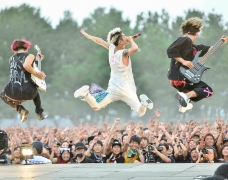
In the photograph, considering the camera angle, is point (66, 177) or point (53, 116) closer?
point (66, 177)

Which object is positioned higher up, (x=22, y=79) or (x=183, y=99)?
(x=22, y=79)

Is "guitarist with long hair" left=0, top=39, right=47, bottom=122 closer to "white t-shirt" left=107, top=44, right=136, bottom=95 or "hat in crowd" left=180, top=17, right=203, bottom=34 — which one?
"white t-shirt" left=107, top=44, right=136, bottom=95

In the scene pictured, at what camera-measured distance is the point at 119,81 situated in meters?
18.4

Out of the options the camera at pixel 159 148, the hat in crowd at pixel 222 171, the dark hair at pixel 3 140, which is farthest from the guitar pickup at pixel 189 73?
the dark hair at pixel 3 140

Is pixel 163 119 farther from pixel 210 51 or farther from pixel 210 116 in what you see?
pixel 210 51

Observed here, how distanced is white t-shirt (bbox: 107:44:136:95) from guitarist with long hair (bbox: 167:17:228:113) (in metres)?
1.70

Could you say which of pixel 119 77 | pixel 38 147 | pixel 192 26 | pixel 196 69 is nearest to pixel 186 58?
pixel 196 69

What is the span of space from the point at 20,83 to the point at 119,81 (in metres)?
2.20

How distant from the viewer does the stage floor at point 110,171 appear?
14.7m

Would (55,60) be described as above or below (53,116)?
above

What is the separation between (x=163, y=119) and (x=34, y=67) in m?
57.9

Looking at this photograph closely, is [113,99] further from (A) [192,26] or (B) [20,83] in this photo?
(A) [192,26]

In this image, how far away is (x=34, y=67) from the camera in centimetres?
1745

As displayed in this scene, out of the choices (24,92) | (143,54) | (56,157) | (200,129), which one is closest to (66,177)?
(24,92)
